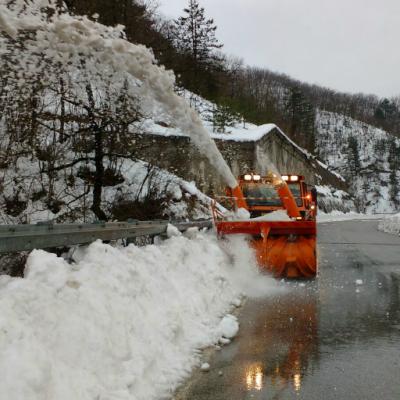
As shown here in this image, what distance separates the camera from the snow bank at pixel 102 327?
3318mm

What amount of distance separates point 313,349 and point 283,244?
505 cm

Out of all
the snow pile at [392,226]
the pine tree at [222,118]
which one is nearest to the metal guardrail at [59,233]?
the snow pile at [392,226]

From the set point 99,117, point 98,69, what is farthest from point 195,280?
point 99,117

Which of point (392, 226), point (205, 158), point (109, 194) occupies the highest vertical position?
point (205, 158)

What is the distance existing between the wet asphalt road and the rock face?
944 cm

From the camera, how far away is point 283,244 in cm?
1059

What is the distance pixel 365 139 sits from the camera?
582 feet

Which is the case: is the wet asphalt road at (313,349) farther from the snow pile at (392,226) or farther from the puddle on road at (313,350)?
the snow pile at (392,226)

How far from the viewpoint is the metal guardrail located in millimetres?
4598

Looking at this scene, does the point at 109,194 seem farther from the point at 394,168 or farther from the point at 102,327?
the point at 394,168

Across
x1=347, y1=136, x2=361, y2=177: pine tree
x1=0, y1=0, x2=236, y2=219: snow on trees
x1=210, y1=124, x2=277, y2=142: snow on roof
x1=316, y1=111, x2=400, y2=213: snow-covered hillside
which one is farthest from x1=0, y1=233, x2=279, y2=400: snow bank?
x1=347, y1=136, x2=361, y2=177: pine tree

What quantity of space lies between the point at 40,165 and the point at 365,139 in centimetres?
17482

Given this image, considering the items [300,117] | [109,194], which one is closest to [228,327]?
[109,194]

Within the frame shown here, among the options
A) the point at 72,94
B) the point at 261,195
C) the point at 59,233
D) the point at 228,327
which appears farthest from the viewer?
the point at 72,94
